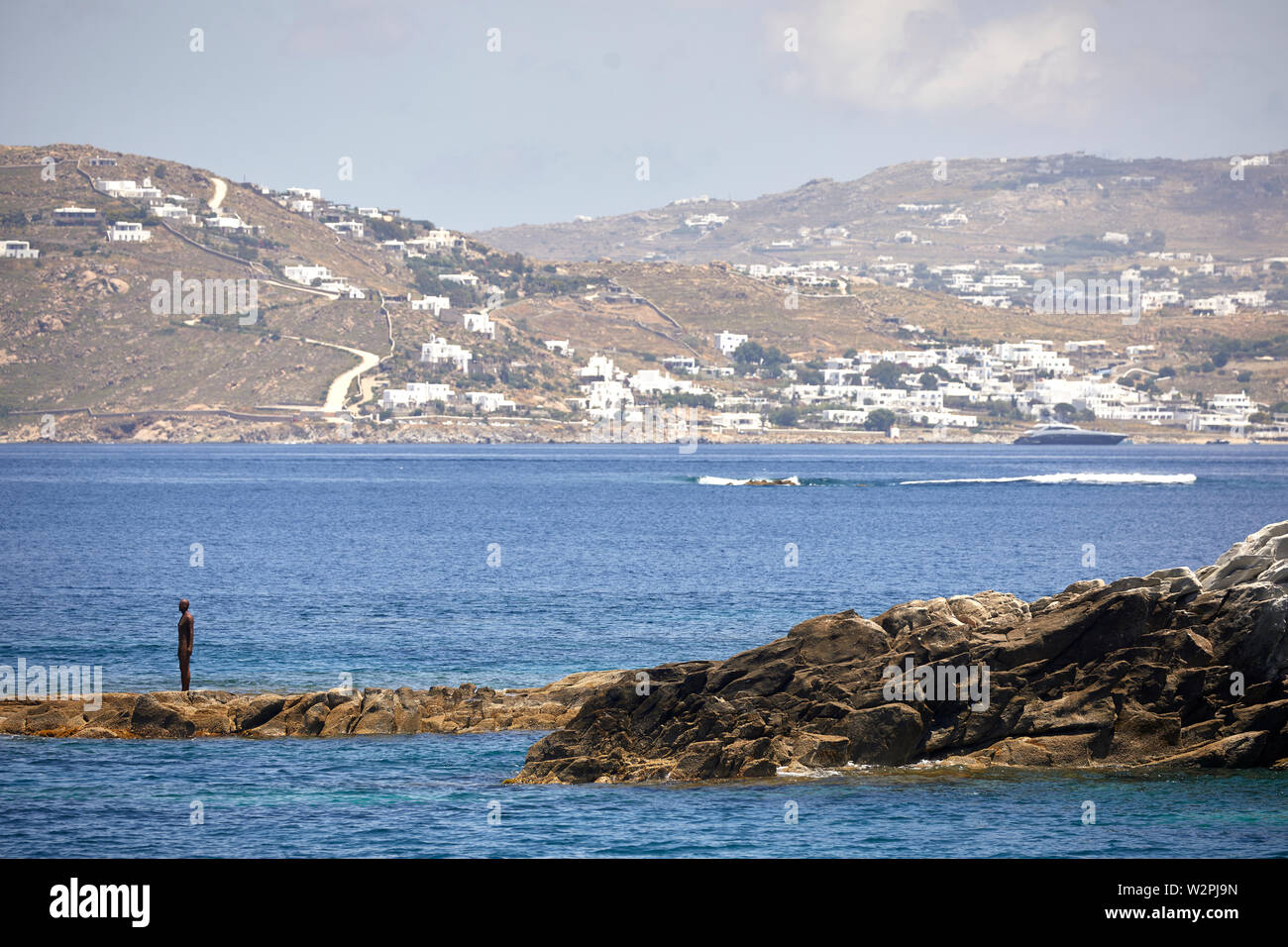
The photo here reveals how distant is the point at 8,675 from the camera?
1166 inches

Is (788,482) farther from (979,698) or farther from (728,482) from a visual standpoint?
(979,698)

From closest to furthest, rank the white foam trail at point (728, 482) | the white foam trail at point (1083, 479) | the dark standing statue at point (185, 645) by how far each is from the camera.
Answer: the dark standing statue at point (185, 645) → the white foam trail at point (728, 482) → the white foam trail at point (1083, 479)

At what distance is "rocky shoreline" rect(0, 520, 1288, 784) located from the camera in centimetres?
2067

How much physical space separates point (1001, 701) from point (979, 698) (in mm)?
339

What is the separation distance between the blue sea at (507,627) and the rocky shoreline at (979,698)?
60 cm

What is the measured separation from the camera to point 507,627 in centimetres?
3944

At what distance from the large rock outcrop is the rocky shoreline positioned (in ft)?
0.07

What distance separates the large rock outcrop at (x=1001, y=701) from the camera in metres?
20.6
